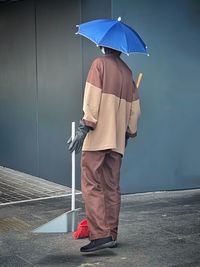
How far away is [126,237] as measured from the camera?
18.4 feet

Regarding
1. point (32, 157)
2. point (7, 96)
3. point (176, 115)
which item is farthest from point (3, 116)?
point (176, 115)

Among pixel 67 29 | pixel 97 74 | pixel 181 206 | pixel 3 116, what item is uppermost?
pixel 67 29

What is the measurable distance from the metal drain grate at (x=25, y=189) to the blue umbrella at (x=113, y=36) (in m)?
3.12

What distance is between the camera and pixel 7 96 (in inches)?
390

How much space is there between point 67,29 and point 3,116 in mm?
2732

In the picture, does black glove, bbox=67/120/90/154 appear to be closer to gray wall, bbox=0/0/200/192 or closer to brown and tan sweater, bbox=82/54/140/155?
brown and tan sweater, bbox=82/54/140/155

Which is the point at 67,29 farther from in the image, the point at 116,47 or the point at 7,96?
the point at 116,47

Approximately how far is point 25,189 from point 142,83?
2.42 meters

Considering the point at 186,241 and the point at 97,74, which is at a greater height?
the point at 97,74

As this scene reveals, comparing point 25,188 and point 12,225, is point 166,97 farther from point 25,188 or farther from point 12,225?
point 12,225

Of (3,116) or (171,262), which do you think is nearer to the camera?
(171,262)

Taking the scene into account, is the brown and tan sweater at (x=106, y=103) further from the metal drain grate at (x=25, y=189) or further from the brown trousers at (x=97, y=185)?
the metal drain grate at (x=25, y=189)

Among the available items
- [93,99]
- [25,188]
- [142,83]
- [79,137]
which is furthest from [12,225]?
[142,83]

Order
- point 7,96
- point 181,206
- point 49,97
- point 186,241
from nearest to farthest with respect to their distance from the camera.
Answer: point 186,241 → point 181,206 → point 49,97 → point 7,96
